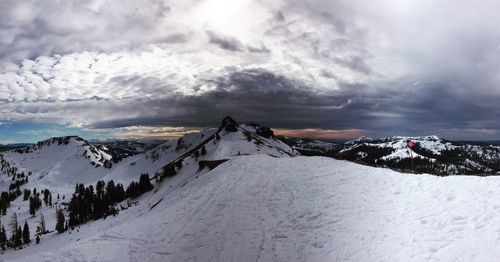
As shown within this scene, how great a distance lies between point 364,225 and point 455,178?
34.9 feet

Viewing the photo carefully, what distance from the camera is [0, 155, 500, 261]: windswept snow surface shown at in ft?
70.7

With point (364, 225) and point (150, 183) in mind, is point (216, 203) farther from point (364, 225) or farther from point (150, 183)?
point (150, 183)

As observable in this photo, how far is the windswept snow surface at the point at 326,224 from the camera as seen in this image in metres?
21.6

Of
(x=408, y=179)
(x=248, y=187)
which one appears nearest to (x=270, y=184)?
(x=248, y=187)

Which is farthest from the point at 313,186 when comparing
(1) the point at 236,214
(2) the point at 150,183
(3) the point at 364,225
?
(2) the point at 150,183

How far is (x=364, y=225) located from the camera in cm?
2586

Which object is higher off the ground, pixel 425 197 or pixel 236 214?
pixel 425 197

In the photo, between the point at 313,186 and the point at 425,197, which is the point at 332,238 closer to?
the point at 425,197

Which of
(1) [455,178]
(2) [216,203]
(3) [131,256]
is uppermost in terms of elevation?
(1) [455,178]

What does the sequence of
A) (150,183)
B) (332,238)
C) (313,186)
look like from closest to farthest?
1. (332,238)
2. (313,186)
3. (150,183)

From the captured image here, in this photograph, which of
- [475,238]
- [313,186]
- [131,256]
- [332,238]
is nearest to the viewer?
[475,238]

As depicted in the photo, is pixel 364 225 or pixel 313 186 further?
pixel 313 186

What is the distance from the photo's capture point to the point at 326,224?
1094 inches

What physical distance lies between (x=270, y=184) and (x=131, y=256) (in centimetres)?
1861
